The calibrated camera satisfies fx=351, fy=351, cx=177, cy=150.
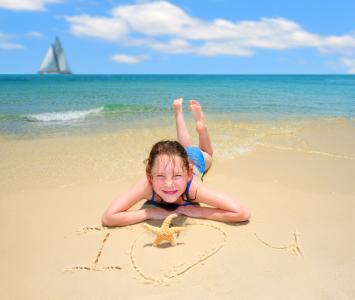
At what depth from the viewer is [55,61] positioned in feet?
338

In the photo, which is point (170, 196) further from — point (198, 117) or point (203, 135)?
point (198, 117)

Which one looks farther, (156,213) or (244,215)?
(156,213)

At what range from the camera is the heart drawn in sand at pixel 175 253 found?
2293mm

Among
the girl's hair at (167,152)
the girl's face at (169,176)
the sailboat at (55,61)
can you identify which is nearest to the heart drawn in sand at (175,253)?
the girl's face at (169,176)

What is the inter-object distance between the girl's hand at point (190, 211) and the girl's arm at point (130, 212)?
0.12 metres

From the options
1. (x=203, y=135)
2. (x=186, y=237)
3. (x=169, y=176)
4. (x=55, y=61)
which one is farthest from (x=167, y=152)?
(x=55, y=61)

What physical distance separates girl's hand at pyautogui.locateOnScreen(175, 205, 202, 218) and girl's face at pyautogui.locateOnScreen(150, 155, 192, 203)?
0.30m

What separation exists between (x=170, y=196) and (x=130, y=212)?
0.41 m

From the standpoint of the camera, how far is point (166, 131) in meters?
7.84

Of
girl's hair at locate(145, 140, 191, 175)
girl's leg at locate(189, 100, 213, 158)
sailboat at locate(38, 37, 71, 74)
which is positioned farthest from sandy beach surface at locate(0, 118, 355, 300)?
sailboat at locate(38, 37, 71, 74)

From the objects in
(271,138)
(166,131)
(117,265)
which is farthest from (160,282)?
(166,131)

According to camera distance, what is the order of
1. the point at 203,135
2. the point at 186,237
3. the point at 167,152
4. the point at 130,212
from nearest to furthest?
the point at 186,237
the point at 167,152
the point at 130,212
the point at 203,135

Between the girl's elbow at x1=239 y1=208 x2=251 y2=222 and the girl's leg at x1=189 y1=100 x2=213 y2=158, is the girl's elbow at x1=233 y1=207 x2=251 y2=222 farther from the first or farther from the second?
the girl's leg at x1=189 y1=100 x2=213 y2=158

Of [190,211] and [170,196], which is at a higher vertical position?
[170,196]
